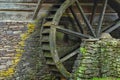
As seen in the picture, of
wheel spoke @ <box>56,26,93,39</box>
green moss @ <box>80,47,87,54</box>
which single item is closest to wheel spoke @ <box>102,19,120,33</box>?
wheel spoke @ <box>56,26,93,39</box>

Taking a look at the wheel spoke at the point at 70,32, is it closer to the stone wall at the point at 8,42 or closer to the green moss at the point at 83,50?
the stone wall at the point at 8,42

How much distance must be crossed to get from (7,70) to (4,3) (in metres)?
1.71

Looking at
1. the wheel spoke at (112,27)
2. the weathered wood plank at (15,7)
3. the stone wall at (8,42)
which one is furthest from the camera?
the wheel spoke at (112,27)

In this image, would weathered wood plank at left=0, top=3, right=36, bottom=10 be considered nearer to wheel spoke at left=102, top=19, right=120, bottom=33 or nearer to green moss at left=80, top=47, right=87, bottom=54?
wheel spoke at left=102, top=19, right=120, bottom=33

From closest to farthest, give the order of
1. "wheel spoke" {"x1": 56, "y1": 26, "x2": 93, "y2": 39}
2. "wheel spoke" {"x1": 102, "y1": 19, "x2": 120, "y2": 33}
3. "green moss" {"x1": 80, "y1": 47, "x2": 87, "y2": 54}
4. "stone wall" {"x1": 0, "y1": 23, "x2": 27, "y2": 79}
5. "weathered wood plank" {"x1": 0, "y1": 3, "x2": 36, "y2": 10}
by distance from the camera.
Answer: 1. "green moss" {"x1": 80, "y1": 47, "x2": 87, "y2": 54}
2. "wheel spoke" {"x1": 56, "y1": 26, "x2": 93, "y2": 39}
3. "stone wall" {"x1": 0, "y1": 23, "x2": 27, "y2": 79}
4. "weathered wood plank" {"x1": 0, "y1": 3, "x2": 36, "y2": 10}
5. "wheel spoke" {"x1": 102, "y1": 19, "x2": 120, "y2": 33}

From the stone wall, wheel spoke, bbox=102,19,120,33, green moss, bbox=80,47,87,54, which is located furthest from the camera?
wheel spoke, bbox=102,19,120,33

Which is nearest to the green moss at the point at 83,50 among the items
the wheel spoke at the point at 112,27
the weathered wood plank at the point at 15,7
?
the wheel spoke at the point at 112,27

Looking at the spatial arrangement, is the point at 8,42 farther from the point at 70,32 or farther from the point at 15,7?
the point at 70,32

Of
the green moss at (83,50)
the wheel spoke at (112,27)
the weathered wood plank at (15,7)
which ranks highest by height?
the weathered wood plank at (15,7)

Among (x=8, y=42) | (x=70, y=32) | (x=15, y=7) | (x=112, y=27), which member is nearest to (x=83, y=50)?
(x=70, y=32)

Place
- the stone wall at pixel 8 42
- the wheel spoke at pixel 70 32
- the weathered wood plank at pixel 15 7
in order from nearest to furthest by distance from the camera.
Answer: the wheel spoke at pixel 70 32, the stone wall at pixel 8 42, the weathered wood plank at pixel 15 7

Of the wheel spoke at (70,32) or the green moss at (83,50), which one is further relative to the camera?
the wheel spoke at (70,32)

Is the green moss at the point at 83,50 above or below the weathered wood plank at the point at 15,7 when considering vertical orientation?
below

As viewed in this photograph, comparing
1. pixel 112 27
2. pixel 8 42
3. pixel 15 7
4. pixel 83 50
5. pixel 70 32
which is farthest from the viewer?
pixel 112 27
